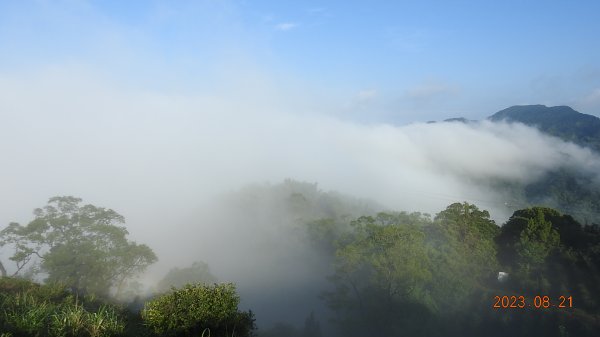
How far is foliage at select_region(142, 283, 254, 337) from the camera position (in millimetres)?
11828

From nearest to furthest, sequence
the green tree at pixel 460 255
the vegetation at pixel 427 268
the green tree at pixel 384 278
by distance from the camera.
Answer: the vegetation at pixel 427 268, the green tree at pixel 384 278, the green tree at pixel 460 255

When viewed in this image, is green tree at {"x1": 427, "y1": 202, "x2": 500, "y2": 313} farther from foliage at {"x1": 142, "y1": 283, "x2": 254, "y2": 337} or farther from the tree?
the tree

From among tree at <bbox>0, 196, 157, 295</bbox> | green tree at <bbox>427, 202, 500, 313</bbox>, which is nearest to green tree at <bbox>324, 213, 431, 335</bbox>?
green tree at <bbox>427, 202, 500, 313</bbox>

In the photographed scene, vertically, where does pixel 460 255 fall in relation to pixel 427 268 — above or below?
above

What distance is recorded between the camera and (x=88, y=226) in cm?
4003

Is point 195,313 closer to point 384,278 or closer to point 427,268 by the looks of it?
point 384,278

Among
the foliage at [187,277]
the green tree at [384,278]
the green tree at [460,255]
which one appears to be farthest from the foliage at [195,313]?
the foliage at [187,277]
